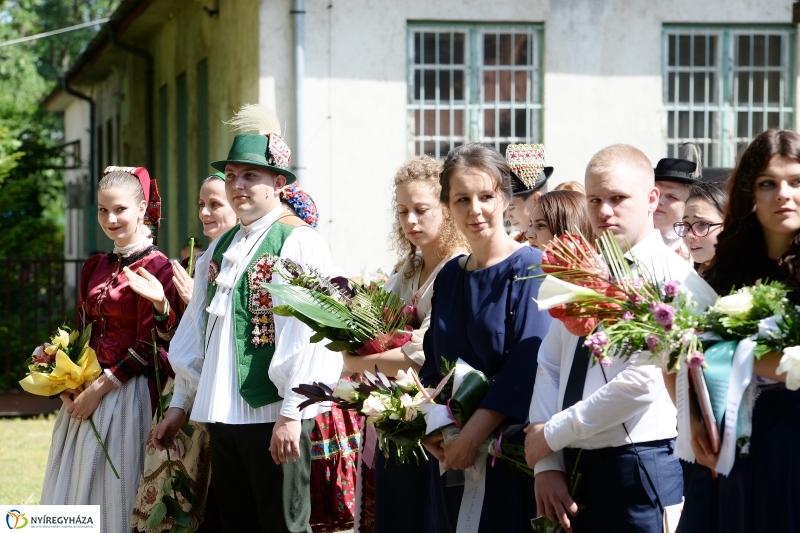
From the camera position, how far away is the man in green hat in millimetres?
Answer: 5066

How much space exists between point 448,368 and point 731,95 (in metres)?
8.92

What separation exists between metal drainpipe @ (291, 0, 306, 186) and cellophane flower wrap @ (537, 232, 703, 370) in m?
8.17

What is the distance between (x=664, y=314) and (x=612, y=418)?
57 cm

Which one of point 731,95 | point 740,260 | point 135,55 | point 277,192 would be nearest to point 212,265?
point 277,192

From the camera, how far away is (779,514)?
318 cm

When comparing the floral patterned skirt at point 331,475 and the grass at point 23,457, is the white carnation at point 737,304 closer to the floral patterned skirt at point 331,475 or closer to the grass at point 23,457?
the floral patterned skirt at point 331,475

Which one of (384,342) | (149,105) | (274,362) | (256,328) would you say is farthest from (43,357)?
(149,105)

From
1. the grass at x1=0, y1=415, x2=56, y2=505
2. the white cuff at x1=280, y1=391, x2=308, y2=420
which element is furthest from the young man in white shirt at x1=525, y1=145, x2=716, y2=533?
the grass at x1=0, y1=415, x2=56, y2=505

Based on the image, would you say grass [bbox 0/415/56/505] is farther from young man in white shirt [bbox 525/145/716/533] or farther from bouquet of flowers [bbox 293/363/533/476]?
young man in white shirt [bbox 525/145/716/533]

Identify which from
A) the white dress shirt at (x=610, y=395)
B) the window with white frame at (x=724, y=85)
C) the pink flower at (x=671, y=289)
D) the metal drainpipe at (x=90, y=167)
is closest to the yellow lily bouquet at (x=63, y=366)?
the white dress shirt at (x=610, y=395)

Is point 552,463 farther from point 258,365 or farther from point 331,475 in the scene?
point 331,475

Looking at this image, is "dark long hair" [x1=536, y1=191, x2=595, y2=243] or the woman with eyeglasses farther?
the woman with eyeglasses

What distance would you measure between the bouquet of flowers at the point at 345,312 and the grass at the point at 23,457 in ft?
12.9

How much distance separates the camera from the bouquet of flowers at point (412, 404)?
13.4 feet
